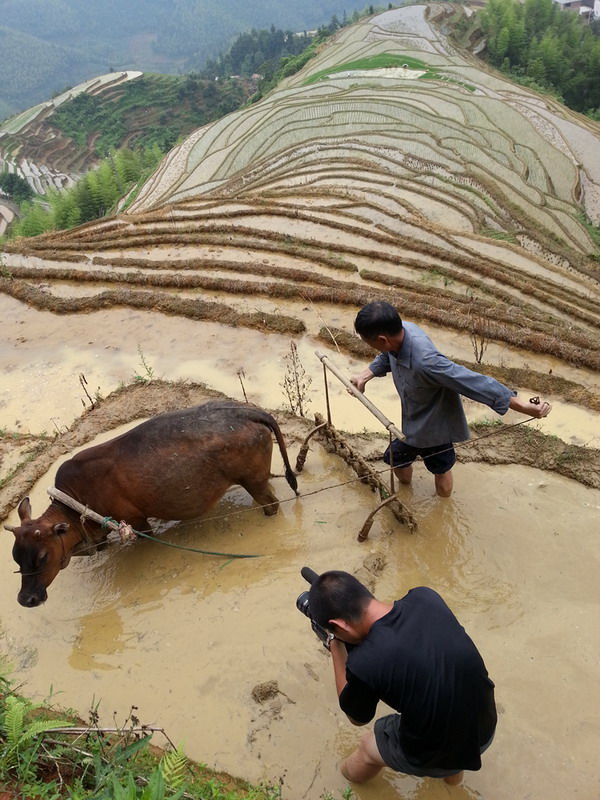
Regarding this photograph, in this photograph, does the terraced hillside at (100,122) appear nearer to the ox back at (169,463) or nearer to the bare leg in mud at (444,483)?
the ox back at (169,463)

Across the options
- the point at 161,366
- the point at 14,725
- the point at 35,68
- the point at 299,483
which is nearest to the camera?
the point at 14,725

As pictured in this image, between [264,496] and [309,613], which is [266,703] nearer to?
[309,613]

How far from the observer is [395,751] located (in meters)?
2.98

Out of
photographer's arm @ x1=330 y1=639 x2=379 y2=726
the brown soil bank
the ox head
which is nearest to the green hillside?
the brown soil bank

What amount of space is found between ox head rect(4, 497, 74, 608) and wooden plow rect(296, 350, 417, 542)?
101 inches

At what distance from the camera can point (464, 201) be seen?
21734 mm

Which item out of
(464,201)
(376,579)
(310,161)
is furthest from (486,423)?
(310,161)

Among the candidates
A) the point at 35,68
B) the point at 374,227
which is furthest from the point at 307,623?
the point at 35,68

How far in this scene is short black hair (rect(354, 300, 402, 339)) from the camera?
3994mm

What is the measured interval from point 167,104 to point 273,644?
97.0 meters

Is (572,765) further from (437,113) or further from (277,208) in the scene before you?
(437,113)

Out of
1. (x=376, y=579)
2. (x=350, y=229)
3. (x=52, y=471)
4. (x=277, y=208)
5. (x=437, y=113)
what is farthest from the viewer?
(x=437, y=113)

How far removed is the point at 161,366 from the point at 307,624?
17.9 feet

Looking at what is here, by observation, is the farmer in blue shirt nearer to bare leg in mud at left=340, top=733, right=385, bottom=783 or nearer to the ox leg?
the ox leg
